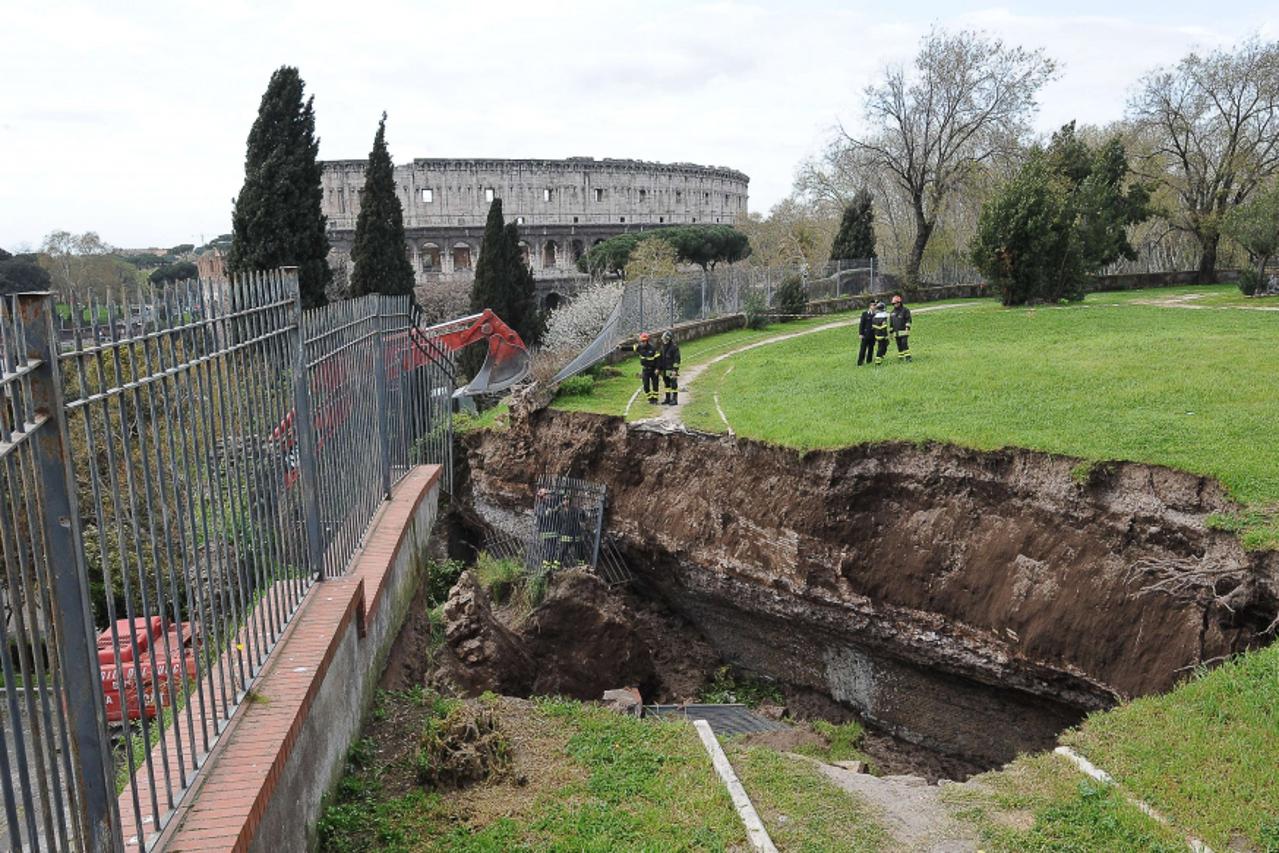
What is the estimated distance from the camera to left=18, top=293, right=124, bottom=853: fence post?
266 centimetres

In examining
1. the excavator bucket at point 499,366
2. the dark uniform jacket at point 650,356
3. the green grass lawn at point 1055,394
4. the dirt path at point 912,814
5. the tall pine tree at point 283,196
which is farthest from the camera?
the tall pine tree at point 283,196

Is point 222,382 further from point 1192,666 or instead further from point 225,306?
point 1192,666

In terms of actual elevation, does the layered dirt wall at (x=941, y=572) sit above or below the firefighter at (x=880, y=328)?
below

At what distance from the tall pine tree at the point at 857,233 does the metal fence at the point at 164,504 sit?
105ft

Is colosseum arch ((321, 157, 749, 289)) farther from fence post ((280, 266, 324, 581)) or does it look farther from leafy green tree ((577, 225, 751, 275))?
fence post ((280, 266, 324, 581))

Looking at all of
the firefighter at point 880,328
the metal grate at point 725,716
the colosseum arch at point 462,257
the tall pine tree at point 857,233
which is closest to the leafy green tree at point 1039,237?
the tall pine tree at point 857,233

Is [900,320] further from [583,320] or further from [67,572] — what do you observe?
[67,572]

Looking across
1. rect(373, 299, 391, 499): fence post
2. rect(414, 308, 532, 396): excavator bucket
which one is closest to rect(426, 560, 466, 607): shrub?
rect(373, 299, 391, 499): fence post

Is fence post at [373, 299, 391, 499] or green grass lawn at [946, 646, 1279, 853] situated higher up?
fence post at [373, 299, 391, 499]

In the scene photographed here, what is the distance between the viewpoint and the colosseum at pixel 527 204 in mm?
62312

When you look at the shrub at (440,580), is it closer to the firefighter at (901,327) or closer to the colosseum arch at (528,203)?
the firefighter at (901,327)

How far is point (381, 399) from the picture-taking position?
26.2ft

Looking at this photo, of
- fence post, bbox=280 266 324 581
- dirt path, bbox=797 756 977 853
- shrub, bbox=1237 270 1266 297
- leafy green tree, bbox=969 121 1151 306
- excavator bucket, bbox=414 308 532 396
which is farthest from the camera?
shrub, bbox=1237 270 1266 297

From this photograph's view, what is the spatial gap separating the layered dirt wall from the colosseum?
42.1 meters
